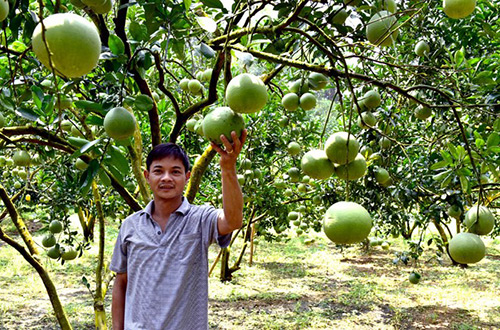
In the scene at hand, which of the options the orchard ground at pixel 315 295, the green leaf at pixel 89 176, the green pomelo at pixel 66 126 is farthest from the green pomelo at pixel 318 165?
the orchard ground at pixel 315 295

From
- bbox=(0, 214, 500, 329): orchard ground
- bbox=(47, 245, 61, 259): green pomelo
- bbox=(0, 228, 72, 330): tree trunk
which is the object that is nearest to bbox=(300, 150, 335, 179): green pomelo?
bbox=(0, 228, 72, 330): tree trunk

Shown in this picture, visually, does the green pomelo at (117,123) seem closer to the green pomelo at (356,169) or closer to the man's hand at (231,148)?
the man's hand at (231,148)

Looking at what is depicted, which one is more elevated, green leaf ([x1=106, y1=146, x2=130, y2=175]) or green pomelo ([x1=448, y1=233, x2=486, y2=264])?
green leaf ([x1=106, y1=146, x2=130, y2=175])

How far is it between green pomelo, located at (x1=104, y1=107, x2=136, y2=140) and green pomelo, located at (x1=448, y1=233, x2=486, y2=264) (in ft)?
3.78

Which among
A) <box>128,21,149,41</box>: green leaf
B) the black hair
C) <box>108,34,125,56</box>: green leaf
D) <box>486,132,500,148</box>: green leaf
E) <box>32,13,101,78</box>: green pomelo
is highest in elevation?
<box>128,21,149,41</box>: green leaf

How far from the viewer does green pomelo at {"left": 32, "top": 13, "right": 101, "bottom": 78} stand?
2.13 ft

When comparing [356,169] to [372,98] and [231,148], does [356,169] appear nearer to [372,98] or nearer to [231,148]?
[231,148]

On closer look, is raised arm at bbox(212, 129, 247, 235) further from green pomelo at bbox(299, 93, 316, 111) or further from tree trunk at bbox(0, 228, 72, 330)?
tree trunk at bbox(0, 228, 72, 330)

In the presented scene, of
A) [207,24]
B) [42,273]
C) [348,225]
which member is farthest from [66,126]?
[348,225]

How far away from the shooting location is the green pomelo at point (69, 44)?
650 millimetres

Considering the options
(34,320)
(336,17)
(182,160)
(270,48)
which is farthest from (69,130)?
Answer: (34,320)

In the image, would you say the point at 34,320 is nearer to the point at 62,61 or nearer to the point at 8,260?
the point at 8,260

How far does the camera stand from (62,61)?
0.65 metres

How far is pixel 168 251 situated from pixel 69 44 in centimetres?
93
